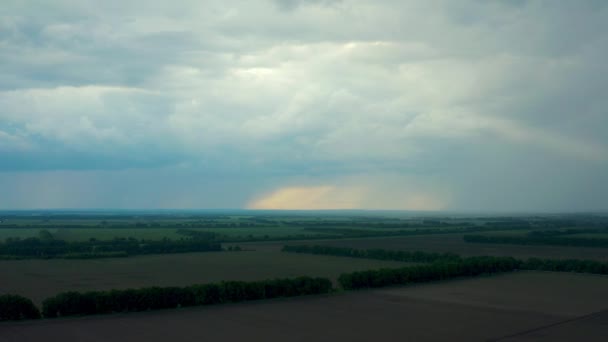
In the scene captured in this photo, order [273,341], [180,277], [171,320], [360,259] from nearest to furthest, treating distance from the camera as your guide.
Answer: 1. [273,341]
2. [171,320]
3. [180,277]
4. [360,259]

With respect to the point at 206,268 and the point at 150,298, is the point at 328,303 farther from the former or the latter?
the point at 206,268

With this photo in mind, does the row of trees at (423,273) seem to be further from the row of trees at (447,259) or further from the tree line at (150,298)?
the tree line at (150,298)

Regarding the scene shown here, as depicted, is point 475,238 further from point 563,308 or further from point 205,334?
point 205,334

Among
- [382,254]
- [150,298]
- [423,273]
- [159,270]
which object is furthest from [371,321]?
[382,254]

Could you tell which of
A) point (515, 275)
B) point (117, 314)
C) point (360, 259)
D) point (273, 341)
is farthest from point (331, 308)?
point (360, 259)

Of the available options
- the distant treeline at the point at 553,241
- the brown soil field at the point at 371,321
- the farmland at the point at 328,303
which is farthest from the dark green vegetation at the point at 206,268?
the distant treeline at the point at 553,241

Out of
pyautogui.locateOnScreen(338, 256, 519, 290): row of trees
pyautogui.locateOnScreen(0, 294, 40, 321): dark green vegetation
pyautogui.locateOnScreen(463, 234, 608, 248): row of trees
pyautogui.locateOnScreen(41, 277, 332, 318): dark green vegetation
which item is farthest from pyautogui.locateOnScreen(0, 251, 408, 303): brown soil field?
pyautogui.locateOnScreen(463, 234, 608, 248): row of trees
